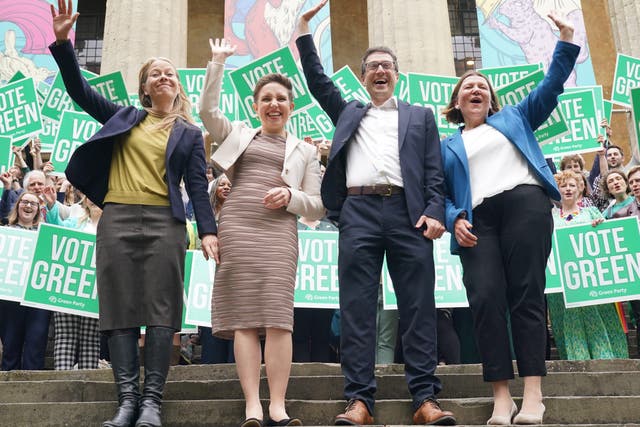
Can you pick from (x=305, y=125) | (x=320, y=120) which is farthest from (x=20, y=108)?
(x=320, y=120)

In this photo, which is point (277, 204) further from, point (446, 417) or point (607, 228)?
point (607, 228)

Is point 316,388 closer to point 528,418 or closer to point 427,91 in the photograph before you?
point 528,418

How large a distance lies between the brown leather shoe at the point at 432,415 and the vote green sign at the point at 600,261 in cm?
314

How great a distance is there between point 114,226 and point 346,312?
4.33 feet

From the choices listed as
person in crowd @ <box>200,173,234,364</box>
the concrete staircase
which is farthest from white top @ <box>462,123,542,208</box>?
person in crowd @ <box>200,173,234,364</box>

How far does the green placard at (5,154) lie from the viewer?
912 centimetres

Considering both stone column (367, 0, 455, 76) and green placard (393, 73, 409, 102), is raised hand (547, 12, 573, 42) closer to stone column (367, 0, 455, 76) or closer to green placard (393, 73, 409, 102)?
green placard (393, 73, 409, 102)

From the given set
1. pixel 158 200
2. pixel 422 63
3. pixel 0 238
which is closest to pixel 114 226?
pixel 158 200

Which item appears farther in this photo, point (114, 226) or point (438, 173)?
point (438, 173)

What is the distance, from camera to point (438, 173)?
4625 millimetres

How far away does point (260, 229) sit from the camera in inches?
173

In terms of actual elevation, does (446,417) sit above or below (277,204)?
below

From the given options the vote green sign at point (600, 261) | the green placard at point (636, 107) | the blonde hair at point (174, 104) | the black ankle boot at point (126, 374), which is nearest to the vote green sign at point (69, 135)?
the blonde hair at point (174, 104)

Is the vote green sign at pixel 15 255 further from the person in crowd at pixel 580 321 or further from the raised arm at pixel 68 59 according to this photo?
the person in crowd at pixel 580 321
